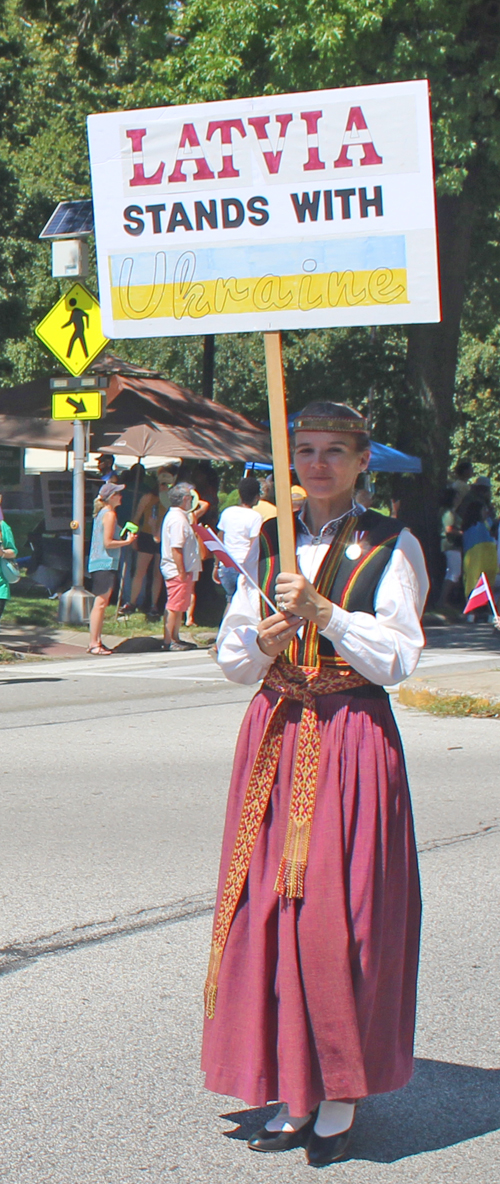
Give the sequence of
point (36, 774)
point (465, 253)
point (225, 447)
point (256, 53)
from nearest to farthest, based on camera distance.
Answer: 1. point (36, 774)
2. point (256, 53)
3. point (225, 447)
4. point (465, 253)

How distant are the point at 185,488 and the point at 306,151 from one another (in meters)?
11.3

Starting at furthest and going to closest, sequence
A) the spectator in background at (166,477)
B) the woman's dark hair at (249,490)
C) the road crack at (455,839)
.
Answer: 1. the spectator in background at (166,477)
2. the woman's dark hair at (249,490)
3. the road crack at (455,839)

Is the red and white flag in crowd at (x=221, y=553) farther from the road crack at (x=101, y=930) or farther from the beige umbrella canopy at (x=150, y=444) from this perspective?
the beige umbrella canopy at (x=150, y=444)

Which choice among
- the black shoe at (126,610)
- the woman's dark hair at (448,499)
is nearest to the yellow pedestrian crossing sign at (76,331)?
the black shoe at (126,610)

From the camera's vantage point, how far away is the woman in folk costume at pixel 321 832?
3.31 meters

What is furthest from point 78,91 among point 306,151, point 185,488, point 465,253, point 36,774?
point 306,151

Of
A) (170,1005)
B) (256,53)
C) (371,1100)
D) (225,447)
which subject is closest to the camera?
(371,1100)

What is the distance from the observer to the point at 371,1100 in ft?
12.7

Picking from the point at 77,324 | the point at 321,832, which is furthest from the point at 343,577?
the point at 77,324

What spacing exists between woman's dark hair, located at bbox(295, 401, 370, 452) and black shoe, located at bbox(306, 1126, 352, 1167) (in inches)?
69.3

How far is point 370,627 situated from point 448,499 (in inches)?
719

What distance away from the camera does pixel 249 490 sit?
45.0 ft

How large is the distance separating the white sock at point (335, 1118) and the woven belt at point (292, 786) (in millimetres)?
386

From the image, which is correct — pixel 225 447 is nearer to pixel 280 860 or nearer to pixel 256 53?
pixel 256 53
